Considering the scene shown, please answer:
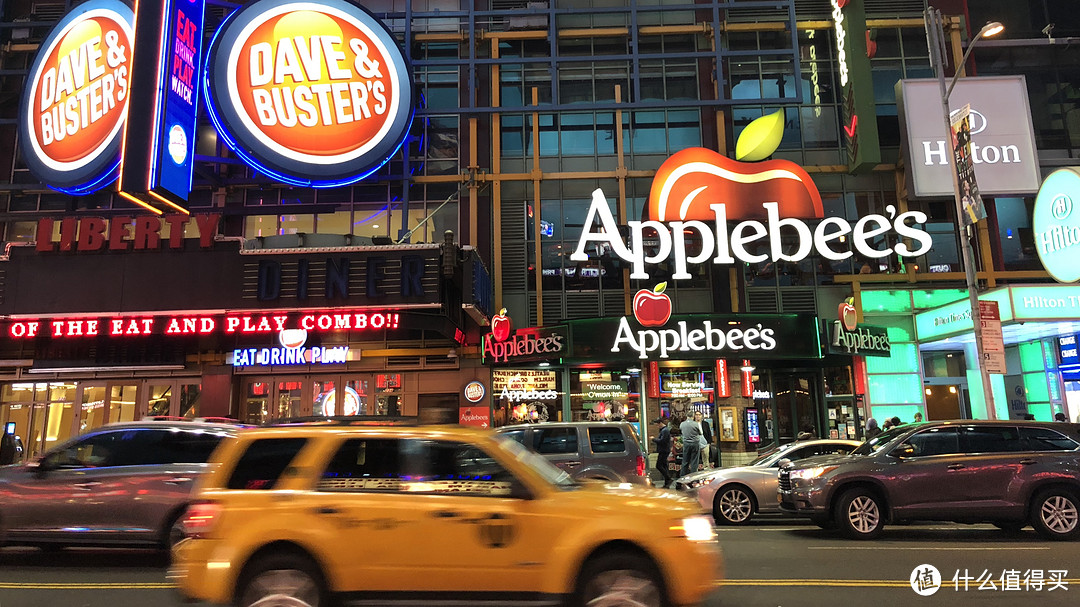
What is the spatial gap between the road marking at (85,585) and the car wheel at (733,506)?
359 inches

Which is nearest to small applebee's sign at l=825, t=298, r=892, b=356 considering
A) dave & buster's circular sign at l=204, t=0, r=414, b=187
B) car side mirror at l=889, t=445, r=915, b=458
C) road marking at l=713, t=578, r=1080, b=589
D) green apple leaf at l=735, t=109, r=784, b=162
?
green apple leaf at l=735, t=109, r=784, b=162

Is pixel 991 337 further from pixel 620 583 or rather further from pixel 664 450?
pixel 620 583

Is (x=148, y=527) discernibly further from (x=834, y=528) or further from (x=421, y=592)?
(x=834, y=528)

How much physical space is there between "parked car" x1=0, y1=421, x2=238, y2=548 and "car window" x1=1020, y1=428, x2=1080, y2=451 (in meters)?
12.5

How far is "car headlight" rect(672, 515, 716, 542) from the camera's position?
5.20 m

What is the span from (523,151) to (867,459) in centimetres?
1620

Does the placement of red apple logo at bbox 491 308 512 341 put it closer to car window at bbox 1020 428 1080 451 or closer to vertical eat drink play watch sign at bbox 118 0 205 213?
vertical eat drink play watch sign at bbox 118 0 205 213

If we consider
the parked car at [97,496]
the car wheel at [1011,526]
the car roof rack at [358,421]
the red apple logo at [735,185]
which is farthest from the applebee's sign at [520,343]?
the car roof rack at [358,421]

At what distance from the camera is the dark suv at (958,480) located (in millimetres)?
10102

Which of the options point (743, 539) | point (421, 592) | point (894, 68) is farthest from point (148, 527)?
point (894, 68)

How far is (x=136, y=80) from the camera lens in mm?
16547

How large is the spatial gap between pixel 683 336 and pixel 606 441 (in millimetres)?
7541

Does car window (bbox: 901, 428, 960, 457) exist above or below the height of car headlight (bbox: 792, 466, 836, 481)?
above

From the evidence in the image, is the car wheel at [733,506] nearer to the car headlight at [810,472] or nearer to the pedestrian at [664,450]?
the car headlight at [810,472]
